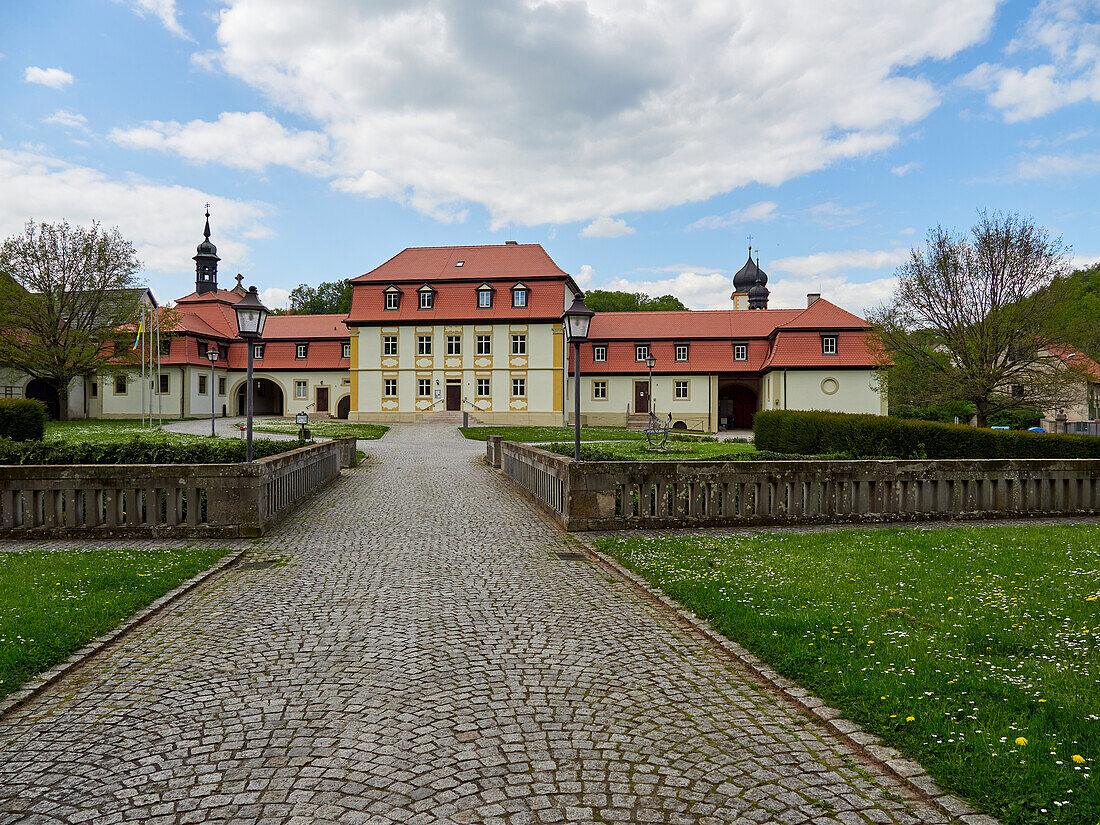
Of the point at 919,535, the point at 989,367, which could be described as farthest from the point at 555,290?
the point at 919,535

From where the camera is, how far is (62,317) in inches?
1599

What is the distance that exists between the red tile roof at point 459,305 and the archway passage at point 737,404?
1243 cm

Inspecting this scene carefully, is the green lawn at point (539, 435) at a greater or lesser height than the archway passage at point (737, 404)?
lesser

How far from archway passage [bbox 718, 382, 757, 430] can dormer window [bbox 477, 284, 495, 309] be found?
16.0m

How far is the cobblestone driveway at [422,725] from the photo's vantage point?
10.0 feet

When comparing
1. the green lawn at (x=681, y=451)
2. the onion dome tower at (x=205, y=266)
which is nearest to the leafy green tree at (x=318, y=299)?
the onion dome tower at (x=205, y=266)

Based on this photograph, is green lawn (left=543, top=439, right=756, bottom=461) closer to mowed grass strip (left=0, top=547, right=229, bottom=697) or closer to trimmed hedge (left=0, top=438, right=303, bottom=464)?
trimmed hedge (left=0, top=438, right=303, bottom=464)

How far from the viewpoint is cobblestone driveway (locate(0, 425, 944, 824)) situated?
305cm

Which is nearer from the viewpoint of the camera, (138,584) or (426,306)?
(138,584)

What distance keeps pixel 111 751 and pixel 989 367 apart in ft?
93.6

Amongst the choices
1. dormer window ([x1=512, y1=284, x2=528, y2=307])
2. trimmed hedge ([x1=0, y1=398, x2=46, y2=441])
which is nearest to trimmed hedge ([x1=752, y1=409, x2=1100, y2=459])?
trimmed hedge ([x1=0, y1=398, x2=46, y2=441])

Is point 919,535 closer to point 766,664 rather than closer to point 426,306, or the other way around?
point 766,664

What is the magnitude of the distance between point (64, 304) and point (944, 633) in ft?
152

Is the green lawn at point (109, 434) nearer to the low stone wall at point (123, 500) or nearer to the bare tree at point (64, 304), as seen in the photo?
the bare tree at point (64, 304)
